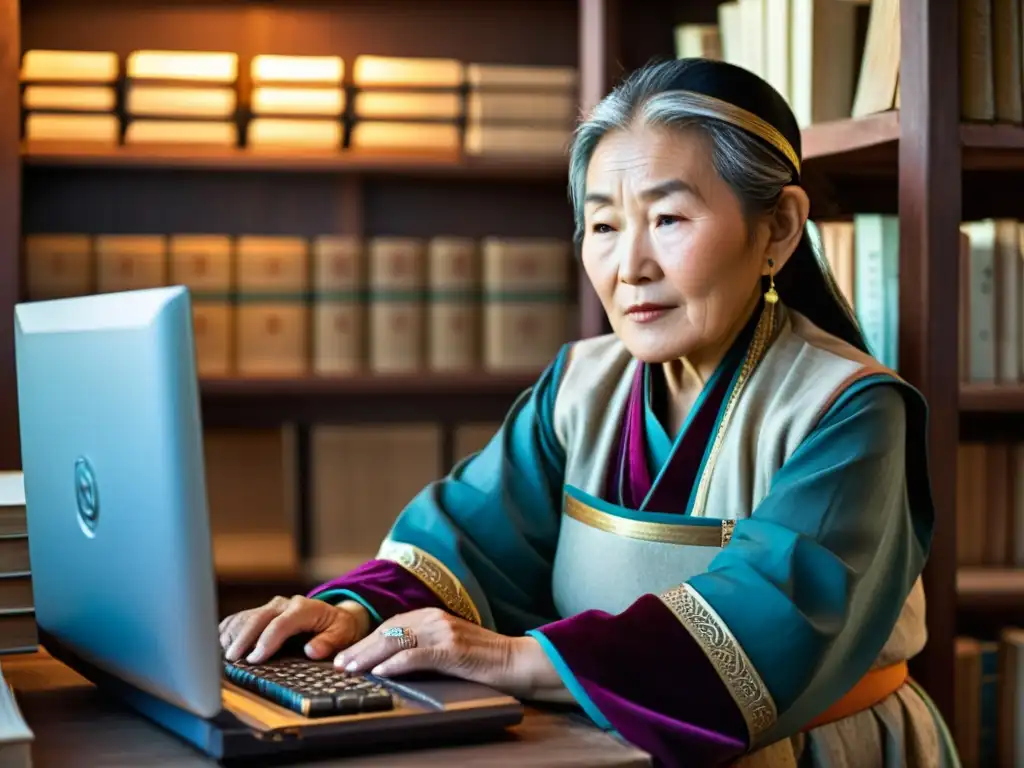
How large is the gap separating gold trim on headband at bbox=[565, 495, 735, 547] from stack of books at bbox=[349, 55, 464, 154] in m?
1.64

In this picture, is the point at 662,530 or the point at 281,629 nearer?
the point at 281,629

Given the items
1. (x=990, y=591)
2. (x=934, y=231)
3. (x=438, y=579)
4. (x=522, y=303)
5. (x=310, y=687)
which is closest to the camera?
(x=310, y=687)

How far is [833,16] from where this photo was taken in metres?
2.14

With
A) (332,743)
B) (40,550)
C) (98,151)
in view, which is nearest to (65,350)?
(40,550)

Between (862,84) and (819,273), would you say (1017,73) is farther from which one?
(819,273)

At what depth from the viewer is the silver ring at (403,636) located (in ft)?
4.11

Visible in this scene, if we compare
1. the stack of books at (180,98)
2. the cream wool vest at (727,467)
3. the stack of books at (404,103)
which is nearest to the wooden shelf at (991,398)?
the cream wool vest at (727,467)

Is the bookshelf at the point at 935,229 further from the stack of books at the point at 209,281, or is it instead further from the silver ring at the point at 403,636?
the stack of books at the point at 209,281

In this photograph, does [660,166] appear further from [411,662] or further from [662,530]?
[411,662]

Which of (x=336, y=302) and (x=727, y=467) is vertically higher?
(x=336, y=302)

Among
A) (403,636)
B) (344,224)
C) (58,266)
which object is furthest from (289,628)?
(344,224)

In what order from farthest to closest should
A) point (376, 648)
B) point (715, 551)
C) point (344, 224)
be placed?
point (344, 224), point (715, 551), point (376, 648)

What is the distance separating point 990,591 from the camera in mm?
2312

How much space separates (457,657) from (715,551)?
36 cm
